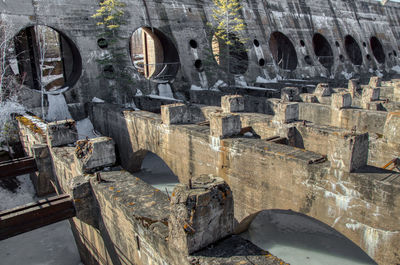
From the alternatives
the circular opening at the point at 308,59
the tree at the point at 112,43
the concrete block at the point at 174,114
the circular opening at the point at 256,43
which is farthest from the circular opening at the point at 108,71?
the circular opening at the point at 308,59

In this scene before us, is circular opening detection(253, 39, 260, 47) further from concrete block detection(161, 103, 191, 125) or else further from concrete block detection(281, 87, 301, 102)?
concrete block detection(161, 103, 191, 125)

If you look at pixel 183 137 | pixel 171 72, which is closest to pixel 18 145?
pixel 183 137

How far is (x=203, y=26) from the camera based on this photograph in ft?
70.8

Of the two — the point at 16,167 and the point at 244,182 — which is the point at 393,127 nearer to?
the point at 244,182

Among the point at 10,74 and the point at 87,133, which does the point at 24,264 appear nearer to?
the point at 87,133

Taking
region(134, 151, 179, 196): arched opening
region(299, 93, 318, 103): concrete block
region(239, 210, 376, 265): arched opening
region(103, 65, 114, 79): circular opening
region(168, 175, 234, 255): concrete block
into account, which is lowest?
region(239, 210, 376, 265): arched opening

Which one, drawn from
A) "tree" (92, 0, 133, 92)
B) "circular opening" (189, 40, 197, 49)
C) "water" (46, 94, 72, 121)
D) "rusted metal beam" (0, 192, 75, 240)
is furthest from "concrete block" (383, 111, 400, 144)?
"circular opening" (189, 40, 197, 49)

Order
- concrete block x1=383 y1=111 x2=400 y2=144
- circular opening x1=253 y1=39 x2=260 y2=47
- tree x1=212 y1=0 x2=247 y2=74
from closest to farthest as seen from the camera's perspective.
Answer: concrete block x1=383 y1=111 x2=400 y2=144, tree x1=212 y1=0 x2=247 y2=74, circular opening x1=253 y1=39 x2=260 y2=47

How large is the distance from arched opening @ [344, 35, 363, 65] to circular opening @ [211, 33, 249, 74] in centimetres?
1343

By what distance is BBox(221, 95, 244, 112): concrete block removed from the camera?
11.7 metres

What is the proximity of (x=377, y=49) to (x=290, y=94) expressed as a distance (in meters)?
25.1

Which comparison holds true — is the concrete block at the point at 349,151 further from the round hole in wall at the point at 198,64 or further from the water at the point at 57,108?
the round hole in wall at the point at 198,64

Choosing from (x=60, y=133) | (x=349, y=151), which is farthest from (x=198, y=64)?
(x=349, y=151)

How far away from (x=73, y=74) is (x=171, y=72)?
5.85m
